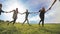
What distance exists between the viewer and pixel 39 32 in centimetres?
484

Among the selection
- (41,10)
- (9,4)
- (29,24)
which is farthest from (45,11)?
(9,4)

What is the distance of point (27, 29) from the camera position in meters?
4.85

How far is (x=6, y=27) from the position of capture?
4840 millimetres

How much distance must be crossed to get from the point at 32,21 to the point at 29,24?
8 cm

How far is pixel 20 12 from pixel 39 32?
514 millimetres

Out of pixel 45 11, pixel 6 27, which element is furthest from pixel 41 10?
pixel 6 27

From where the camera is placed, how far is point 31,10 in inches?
194

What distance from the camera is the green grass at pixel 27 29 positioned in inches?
189

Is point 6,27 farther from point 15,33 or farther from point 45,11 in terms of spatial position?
point 45,11

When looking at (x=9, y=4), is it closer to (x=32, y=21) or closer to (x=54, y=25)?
(x=32, y=21)

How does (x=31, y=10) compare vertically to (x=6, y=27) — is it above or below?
above

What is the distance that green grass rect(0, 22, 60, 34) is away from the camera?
4812 millimetres

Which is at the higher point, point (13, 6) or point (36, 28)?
point (13, 6)

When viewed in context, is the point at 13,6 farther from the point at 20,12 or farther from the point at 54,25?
the point at 54,25
